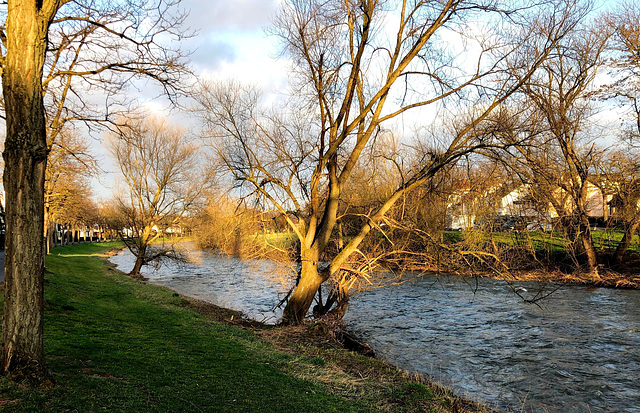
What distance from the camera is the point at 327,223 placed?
12.7 metres

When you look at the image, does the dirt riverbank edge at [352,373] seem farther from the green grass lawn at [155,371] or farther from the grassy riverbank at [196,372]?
the green grass lawn at [155,371]

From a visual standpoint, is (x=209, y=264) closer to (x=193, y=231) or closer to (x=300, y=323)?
(x=193, y=231)

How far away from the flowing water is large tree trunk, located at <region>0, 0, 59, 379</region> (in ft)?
25.5

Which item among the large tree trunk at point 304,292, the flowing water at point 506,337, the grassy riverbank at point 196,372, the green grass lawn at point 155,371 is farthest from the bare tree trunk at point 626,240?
the green grass lawn at point 155,371

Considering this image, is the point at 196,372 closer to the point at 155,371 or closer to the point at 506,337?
the point at 155,371

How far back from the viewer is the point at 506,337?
1323 centimetres

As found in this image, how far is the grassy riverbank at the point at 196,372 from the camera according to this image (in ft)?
16.4

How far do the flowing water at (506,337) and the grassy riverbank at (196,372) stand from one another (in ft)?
7.21

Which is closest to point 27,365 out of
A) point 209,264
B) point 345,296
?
point 345,296

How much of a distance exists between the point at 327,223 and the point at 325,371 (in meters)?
5.43

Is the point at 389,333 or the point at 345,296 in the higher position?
the point at 345,296

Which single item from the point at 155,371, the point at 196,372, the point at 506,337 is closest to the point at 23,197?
the point at 155,371

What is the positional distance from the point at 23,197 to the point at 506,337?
13078 millimetres

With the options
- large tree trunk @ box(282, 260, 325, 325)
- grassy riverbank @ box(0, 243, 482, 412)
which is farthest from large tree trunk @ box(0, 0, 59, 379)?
large tree trunk @ box(282, 260, 325, 325)
